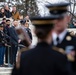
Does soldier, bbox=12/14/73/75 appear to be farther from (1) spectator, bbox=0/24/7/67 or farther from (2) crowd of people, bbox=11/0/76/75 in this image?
(1) spectator, bbox=0/24/7/67

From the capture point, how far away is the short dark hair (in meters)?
4.31

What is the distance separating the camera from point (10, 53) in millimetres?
14617

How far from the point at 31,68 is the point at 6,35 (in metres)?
9.72

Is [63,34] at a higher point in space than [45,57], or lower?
higher

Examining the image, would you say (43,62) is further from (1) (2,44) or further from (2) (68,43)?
(1) (2,44)

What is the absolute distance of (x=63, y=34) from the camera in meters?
5.22

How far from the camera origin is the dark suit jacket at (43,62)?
4.20 m

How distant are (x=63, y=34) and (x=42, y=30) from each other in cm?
92

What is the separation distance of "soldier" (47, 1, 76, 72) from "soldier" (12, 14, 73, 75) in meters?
0.17

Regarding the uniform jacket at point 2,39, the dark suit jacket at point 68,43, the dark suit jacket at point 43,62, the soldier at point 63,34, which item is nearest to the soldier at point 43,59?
the dark suit jacket at point 43,62

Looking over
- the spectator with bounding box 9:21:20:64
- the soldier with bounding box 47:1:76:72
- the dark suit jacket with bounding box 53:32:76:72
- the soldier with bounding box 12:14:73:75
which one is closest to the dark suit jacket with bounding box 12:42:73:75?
the soldier with bounding box 12:14:73:75

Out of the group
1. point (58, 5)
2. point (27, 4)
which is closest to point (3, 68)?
point (58, 5)

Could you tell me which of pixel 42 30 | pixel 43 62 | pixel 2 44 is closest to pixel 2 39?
pixel 2 44

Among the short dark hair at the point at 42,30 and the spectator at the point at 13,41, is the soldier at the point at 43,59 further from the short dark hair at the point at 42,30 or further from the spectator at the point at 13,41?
the spectator at the point at 13,41
